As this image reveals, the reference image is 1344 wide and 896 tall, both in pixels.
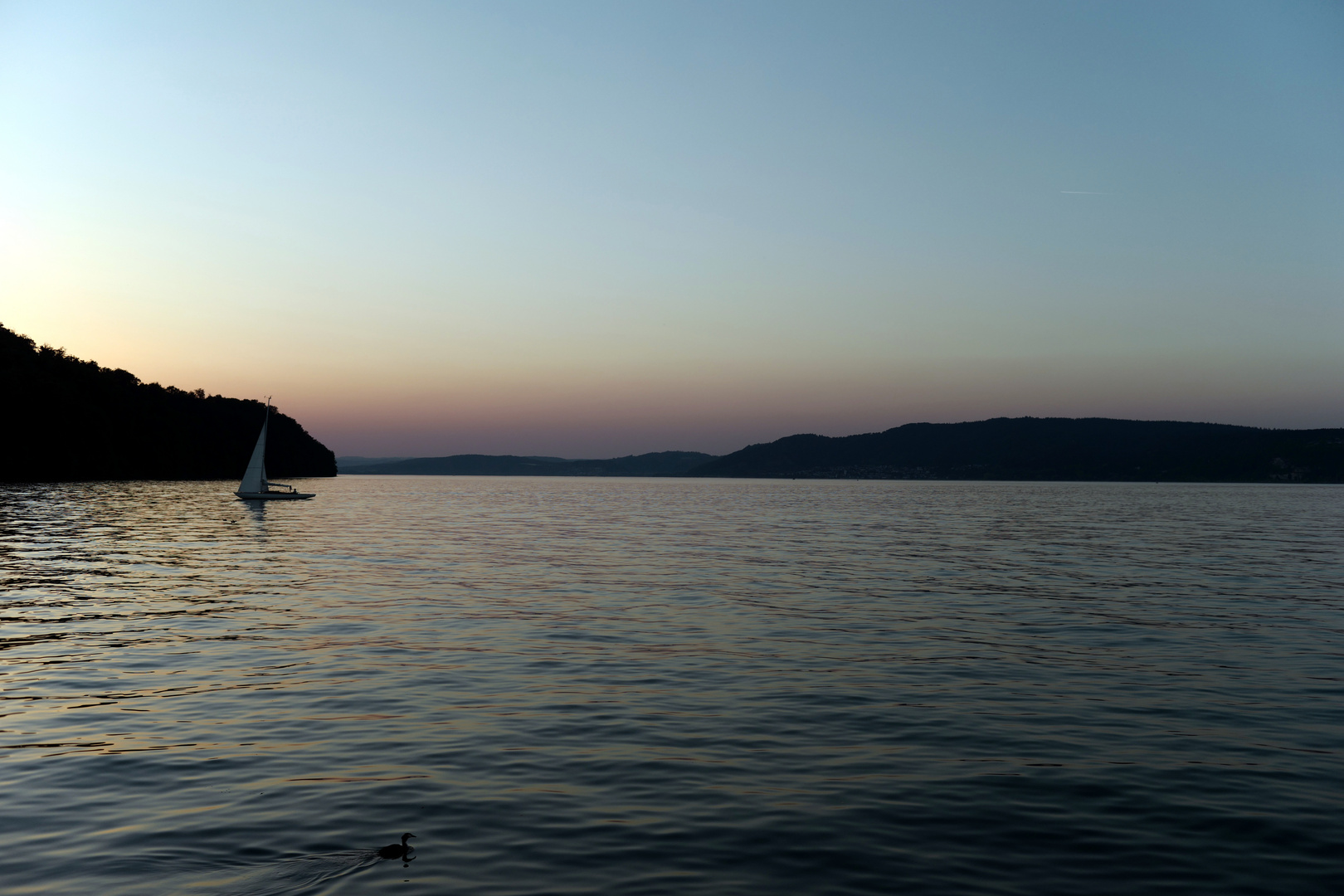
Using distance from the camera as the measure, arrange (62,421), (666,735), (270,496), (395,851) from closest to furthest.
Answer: (395,851) → (666,735) → (270,496) → (62,421)

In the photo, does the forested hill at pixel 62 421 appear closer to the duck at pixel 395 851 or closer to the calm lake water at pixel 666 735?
the calm lake water at pixel 666 735

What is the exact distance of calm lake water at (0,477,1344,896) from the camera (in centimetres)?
1026

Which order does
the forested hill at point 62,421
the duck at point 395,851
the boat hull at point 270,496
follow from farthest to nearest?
1. the forested hill at point 62,421
2. the boat hull at point 270,496
3. the duck at point 395,851

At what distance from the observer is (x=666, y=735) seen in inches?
615

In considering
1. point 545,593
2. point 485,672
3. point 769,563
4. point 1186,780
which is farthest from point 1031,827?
point 769,563

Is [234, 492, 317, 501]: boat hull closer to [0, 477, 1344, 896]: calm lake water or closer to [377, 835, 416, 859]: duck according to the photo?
[0, 477, 1344, 896]: calm lake water

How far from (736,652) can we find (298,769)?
12.2 metres

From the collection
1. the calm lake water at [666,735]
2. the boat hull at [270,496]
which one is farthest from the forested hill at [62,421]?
the calm lake water at [666,735]

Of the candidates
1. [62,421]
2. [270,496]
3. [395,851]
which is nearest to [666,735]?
[395,851]

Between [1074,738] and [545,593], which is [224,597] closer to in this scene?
[545,593]

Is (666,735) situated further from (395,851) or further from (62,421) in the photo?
(62,421)

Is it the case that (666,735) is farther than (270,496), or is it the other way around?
(270,496)

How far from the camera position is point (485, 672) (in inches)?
812

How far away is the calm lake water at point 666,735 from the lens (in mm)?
10258
